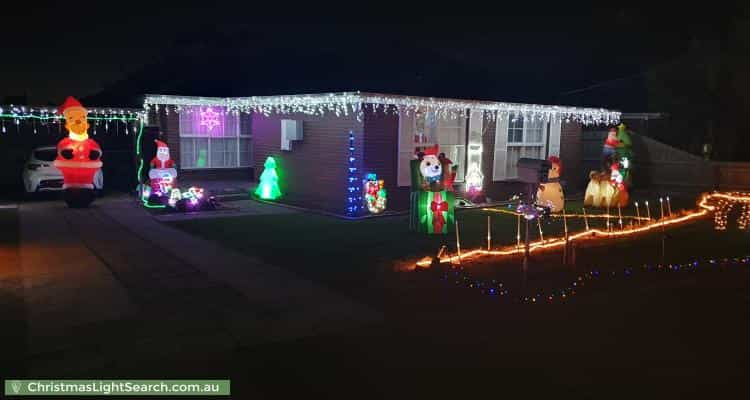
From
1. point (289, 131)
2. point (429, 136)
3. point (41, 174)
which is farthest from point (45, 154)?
point (429, 136)

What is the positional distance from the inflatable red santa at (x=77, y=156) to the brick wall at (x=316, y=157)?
15.1 feet

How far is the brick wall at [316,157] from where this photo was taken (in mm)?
13844

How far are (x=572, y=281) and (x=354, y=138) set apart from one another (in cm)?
677

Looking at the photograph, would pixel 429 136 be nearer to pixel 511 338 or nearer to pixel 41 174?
pixel 511 338

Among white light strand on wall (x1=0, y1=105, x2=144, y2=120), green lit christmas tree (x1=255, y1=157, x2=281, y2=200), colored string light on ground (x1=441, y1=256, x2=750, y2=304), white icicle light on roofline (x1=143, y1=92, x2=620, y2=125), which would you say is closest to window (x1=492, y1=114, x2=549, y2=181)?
white icicle light on roofline (x1=143, y1=92, x2=620, y2=125)

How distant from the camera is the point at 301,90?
16344 millimetres

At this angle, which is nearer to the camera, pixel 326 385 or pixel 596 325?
pixel 326 385

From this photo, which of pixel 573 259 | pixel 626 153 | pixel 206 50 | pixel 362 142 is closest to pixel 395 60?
pixel 206 50

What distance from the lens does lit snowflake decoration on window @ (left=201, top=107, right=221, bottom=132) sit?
1798 centimetres

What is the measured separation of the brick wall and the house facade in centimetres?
3

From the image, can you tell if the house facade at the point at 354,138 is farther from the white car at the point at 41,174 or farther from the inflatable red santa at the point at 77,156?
the inflatable red santa at the point at 77,156

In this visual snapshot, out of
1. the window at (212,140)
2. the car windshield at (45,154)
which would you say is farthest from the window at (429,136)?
the car windshield at (45,154)

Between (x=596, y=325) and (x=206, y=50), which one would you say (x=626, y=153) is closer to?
(x=596, y=325)

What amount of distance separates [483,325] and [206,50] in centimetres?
3323
